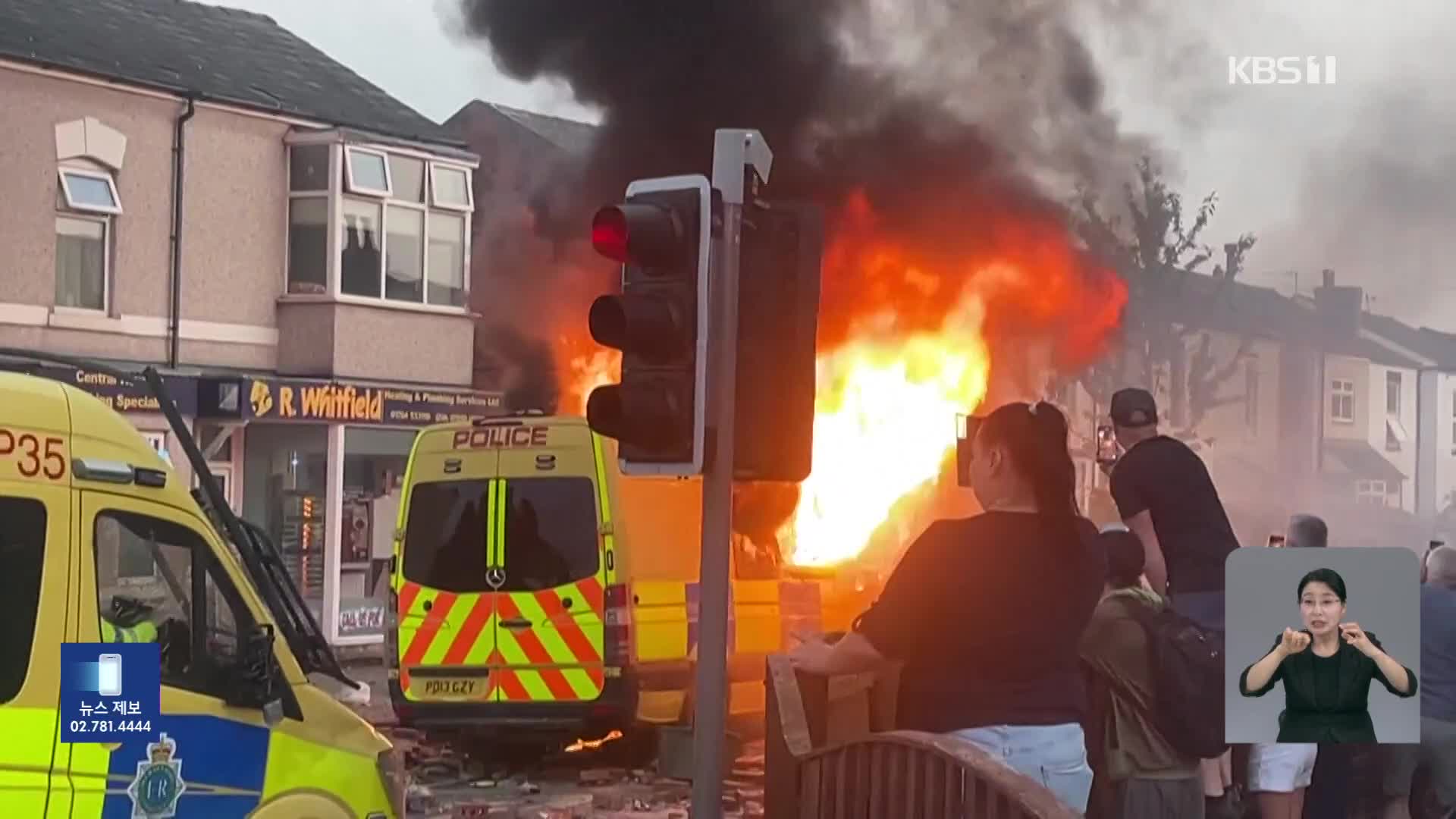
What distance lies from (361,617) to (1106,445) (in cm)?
296

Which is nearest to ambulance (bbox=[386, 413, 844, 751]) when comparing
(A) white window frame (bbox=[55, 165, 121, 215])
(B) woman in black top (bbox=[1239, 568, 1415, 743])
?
(A) white window frame (bbox=[55, 165, 121, 215])

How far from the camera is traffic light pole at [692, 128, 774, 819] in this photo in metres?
5.07

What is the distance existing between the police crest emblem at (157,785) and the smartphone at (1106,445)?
3501mm

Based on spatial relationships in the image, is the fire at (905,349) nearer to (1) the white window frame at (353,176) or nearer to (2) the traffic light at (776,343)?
(1) the white window frame at (353,176)

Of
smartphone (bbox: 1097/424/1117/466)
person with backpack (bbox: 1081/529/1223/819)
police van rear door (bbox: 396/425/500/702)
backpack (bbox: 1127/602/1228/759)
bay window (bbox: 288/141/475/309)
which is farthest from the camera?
police van rear door (bbox: 396/425/500/702)

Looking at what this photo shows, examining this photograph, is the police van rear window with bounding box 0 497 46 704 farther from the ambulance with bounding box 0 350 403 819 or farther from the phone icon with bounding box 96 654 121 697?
the phone icon with bounding box 96 654 121 697

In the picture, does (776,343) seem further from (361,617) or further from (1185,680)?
(361,617)

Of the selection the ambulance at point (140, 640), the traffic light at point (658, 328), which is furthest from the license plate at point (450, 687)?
the traffic light at point (658, 328)

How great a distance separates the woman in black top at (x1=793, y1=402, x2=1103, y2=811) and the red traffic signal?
0.98 metres

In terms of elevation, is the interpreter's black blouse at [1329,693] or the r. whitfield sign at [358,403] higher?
the r. whitfield sign at [358,403]

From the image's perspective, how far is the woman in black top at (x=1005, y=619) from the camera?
4.64 m

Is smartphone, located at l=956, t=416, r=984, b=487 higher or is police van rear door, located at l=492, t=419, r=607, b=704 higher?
smartphone, located at l=956, t=416, r=984, b=487

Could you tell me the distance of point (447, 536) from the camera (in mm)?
8414

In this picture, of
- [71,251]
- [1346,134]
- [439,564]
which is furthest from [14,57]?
[1346,134]
